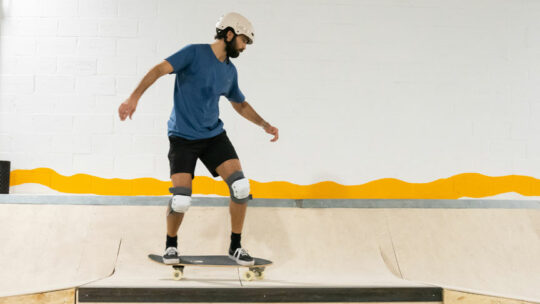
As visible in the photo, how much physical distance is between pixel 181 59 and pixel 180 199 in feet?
2.62

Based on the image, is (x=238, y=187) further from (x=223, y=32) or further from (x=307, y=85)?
(x=307, y=85)

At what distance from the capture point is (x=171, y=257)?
2529mm

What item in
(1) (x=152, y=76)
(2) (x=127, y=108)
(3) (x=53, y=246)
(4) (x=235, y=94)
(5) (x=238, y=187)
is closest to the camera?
(2) (x=127, y=108)

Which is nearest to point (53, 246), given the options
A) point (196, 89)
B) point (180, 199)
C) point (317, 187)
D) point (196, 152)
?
point (180, 199)

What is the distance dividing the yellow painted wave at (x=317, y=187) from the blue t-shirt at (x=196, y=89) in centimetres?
134

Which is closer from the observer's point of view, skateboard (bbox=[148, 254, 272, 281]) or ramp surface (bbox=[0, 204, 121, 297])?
skateboard (bbox=[148, 254, 272, 281])

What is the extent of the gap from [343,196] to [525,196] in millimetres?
1734

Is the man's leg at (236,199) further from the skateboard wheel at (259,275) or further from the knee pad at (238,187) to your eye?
the skateboard wheel at (259,275)

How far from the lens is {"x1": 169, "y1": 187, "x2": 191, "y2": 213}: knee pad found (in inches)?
98.5

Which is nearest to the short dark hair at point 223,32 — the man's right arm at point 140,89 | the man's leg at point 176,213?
the man's right arm at point 140,89

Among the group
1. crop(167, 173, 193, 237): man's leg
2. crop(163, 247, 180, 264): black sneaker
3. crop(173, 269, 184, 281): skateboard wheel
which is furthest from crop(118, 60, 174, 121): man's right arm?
crop(173, 269, 184, 281): skateboard wheel

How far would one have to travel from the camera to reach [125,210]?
10.9ft

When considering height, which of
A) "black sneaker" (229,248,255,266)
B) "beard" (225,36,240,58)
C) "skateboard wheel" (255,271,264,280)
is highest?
"beard" (225,36,240,58)

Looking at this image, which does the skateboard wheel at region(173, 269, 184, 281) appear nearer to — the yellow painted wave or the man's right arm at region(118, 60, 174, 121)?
the man's right arm at region(118, 60, 174, 121)
